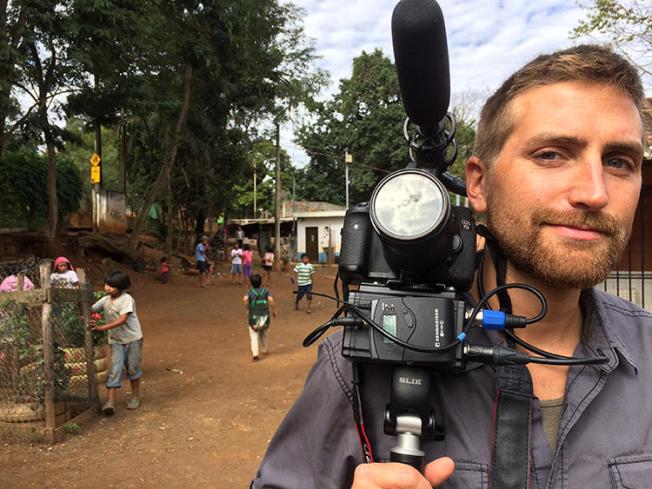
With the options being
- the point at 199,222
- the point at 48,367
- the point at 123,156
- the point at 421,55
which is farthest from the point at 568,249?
the point at 199,222

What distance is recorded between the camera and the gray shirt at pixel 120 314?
222 inches

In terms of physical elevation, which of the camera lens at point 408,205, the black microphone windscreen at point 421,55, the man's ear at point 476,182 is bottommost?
the camera lens at point 408,205

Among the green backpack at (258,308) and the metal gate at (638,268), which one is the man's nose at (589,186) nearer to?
the metal gate at (638,268)

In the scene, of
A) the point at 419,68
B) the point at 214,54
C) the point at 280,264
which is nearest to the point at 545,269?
the point at 419,68

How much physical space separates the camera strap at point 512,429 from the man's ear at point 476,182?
1.41 feet

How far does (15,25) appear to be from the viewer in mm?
9500

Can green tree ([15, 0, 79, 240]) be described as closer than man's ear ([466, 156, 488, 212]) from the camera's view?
No

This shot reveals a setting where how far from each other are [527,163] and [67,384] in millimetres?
5206

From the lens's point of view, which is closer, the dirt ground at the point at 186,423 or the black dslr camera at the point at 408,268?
the black dslr camera at the point at 408,268

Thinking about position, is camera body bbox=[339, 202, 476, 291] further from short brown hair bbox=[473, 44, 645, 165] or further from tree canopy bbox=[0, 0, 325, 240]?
tree canopy bbox=[0, 0, 325, 240]

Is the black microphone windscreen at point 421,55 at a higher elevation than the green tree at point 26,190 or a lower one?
lower

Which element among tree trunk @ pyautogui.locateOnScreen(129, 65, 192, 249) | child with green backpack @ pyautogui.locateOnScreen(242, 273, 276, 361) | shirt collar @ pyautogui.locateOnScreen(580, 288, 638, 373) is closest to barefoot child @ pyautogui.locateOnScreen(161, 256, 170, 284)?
tree trunk @ pyautogui.locateOnScreen(129, 65, 192, 249)

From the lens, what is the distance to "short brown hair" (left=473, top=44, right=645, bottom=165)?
119cm

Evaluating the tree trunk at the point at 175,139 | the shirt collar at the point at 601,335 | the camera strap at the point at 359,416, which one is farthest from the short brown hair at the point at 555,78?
the tree trunk at the point at 175,139
